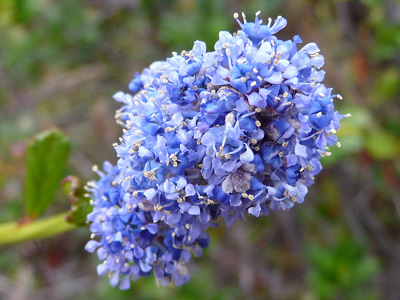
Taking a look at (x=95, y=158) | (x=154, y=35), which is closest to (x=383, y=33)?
(x=154, y=35)

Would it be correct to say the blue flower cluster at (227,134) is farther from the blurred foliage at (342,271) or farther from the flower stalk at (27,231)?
the blurred foliage at (342,271)

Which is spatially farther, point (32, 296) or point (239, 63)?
point (32, 296)

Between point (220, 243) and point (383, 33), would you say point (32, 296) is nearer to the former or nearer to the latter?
point (220, 243)

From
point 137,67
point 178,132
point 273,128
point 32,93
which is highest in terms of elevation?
point 32,93

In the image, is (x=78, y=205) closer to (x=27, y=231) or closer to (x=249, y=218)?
(x=27, y=231)

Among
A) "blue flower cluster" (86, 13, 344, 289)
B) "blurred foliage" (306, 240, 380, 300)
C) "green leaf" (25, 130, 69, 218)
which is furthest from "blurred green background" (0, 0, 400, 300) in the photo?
"blue flower cluster" (86, 13, 344, 289)

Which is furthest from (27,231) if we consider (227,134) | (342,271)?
(342,271)
